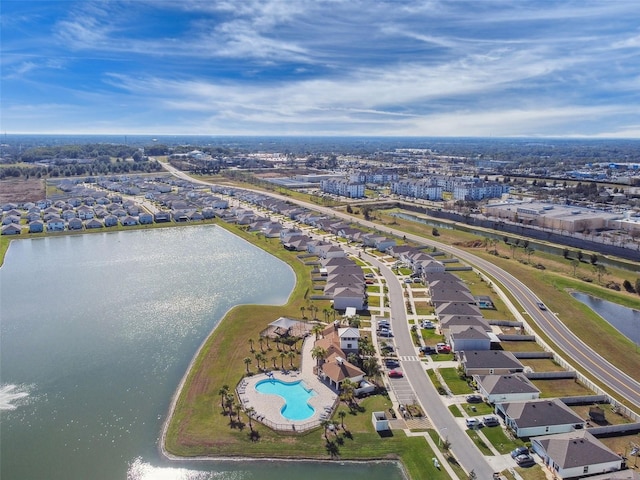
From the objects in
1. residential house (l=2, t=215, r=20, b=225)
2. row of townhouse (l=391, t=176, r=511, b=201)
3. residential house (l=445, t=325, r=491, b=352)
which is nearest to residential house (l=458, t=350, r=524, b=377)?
residential house (l=445, t=325, r=491, b=352)

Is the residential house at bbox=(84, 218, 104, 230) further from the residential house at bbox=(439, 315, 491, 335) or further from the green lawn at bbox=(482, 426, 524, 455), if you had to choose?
the green lawn at bbox=(482, 426, 524, 455)

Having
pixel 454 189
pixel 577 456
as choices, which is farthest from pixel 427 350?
pixel 454 189

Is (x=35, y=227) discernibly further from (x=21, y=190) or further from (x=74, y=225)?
(x=21, y=190)

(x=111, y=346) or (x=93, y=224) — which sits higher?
(x=93, y=224)

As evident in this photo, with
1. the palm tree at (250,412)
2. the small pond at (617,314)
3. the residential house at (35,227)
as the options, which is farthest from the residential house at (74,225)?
the small pond at (617,314)

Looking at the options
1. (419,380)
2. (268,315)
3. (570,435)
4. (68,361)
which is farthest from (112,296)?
(570,435)

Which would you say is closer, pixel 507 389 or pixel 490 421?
pixel 490 421
